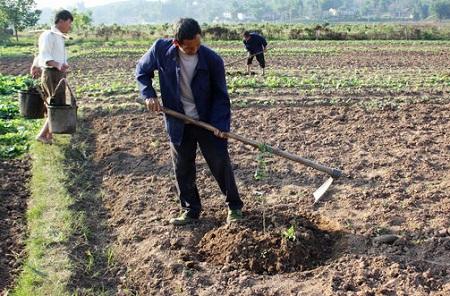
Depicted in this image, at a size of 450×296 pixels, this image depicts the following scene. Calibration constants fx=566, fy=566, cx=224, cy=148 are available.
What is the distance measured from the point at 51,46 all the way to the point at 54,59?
6.7 inches

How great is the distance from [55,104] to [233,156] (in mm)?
2352

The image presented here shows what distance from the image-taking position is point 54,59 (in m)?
7.17

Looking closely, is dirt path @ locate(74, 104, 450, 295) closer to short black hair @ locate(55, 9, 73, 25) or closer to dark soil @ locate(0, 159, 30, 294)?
dark soil @ locate(0, 159, 30, 294)

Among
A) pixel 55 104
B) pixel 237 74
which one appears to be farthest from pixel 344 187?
pixel 237 74

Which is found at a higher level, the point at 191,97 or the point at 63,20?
the point at 63,20

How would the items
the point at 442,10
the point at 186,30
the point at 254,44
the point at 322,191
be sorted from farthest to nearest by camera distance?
the point at 442,10
the point at 254,44
the point at 322,191
the point at 186,30

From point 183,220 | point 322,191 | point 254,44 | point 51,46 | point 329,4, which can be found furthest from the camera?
point 329,4

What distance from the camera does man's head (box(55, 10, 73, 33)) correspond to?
274 inches

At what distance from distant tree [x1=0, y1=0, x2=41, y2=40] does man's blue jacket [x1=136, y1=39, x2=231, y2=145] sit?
4517 centimetres

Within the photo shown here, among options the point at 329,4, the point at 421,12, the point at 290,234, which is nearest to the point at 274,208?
the point at 290,234

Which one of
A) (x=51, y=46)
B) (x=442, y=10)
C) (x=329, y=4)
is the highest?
(x=329, y=4)

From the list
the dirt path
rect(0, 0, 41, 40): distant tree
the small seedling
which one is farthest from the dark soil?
rect(0, 0, 41, 40): distant tree

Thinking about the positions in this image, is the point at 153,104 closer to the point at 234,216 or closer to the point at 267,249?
the point at 234,216

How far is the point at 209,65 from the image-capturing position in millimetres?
4676
